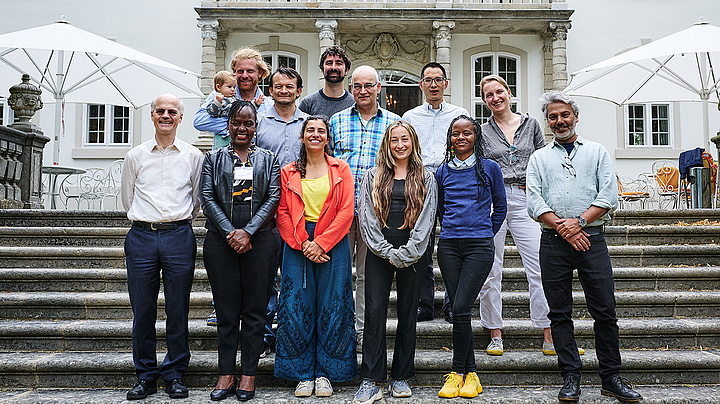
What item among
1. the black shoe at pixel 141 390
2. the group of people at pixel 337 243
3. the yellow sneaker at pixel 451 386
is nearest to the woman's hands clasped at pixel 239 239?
the group of people at pixel 337 243

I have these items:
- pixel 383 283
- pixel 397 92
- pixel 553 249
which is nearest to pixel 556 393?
pixel 553 249

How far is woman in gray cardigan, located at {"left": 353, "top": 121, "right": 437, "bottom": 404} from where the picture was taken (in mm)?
3574

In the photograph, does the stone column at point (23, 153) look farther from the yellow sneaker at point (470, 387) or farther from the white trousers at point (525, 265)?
the yellow sneaker at point (470, 387)

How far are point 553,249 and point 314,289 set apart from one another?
1566mm

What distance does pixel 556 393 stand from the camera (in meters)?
3.72

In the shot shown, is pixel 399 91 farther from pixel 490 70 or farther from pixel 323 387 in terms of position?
pixel 323 387

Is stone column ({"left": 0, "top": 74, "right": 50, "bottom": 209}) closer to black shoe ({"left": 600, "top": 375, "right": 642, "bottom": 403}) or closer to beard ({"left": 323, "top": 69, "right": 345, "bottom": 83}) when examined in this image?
beard ({"left": 323, "top": 69, "right": 345, "bottom": 83})

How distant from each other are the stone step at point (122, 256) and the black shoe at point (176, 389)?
1.88 m

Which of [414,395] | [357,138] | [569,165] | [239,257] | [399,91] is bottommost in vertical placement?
[414,395]

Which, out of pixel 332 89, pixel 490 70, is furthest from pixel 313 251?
pixel 490 70

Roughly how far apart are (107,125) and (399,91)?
22.7 ft

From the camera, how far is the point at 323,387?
3584 millimetres

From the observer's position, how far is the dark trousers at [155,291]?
11.8 feet

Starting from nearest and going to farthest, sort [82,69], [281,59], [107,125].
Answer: [82,69], [107,125], [281,59]
